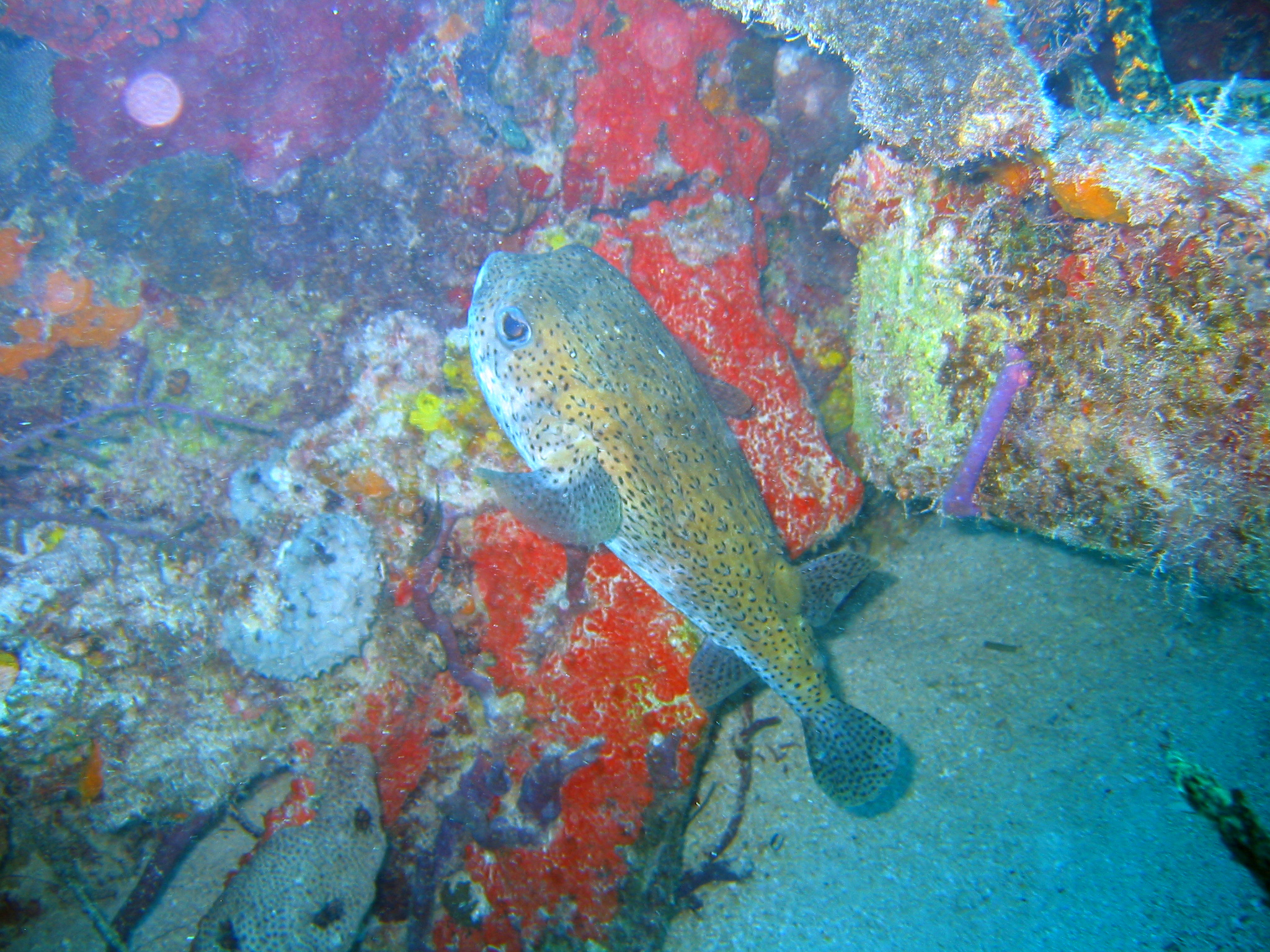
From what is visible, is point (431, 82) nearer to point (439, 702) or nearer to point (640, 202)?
point (640, 202)

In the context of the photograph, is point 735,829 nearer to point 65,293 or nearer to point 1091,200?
point 1091,200

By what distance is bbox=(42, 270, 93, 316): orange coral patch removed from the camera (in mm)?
4902

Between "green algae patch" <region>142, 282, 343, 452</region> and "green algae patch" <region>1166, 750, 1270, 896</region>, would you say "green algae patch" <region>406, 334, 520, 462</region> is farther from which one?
"green algae patch" <region>1166, 750, 1270, 896</region>

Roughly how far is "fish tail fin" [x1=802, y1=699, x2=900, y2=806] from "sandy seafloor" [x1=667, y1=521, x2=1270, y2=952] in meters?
0.87

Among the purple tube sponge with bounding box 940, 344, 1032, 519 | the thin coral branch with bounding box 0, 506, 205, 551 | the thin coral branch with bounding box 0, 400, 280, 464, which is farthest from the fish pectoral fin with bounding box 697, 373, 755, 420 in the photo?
the thin coral branch with bounding box 0, 506, 205, 551

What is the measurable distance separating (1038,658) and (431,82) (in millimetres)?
7327

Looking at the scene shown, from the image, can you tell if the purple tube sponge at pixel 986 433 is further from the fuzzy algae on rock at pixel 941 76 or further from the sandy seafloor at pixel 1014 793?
the sandy seafloor at pixel 1014 793

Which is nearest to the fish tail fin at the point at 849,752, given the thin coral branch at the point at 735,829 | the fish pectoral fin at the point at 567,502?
the thin coral branch at the point at 735,829

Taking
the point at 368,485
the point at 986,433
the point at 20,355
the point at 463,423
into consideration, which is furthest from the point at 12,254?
the point at 986,433

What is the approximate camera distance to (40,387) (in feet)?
16.0

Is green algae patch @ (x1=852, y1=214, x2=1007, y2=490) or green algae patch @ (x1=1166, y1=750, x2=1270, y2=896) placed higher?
green algae patch @ (x1=852, y1=214, x2=1007, y2=490)

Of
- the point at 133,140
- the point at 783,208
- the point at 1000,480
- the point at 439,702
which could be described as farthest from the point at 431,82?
the point at 1000,480

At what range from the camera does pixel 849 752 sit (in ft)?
11.0

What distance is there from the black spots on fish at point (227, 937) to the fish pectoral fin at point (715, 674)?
370 cm
